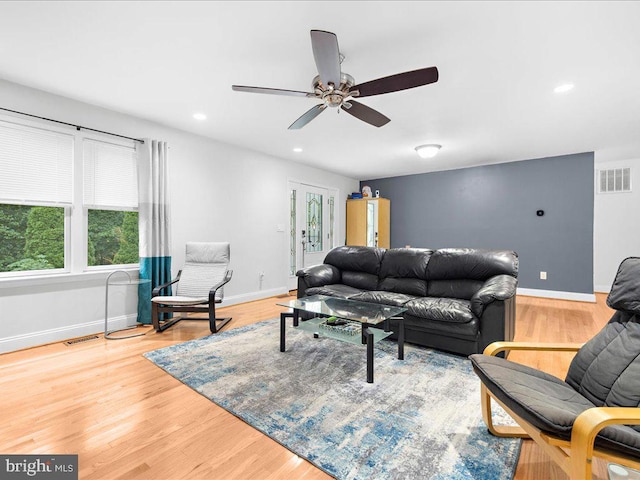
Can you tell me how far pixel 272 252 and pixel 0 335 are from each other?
3.43 metres

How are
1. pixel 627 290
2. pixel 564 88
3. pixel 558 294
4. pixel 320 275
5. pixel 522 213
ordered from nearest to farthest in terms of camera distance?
pixel 627 290 < pixel 564 88 < pixel 320 275 < pixel 558 294 < pixel 522 213

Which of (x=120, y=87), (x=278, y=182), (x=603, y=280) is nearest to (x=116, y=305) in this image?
(x=120, y=87)

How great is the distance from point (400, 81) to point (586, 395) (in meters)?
2.07

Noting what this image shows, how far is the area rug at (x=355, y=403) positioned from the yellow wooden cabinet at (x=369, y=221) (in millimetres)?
4145

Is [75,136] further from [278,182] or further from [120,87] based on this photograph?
[278,182]

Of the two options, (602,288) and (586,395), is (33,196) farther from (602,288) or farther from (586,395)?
(602,288)

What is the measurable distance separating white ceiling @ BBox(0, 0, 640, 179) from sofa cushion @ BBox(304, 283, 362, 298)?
2.04 metres

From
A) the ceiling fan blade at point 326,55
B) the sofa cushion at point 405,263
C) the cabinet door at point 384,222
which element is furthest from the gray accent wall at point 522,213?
the ceiling fan blade at point 326,55

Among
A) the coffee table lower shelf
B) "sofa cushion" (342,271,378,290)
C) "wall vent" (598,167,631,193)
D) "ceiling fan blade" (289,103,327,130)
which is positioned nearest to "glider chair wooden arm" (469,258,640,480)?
the coffee table lower shelf

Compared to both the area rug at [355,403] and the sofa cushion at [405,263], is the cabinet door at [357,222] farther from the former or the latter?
the area rug at [355,403]

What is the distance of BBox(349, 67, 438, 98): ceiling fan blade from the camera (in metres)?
1.95

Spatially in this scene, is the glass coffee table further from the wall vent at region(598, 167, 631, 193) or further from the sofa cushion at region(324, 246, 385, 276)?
the wall vent at region(598, 167, 631, 193)

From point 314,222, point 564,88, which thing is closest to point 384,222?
point 314,222

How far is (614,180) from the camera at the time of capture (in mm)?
5891
